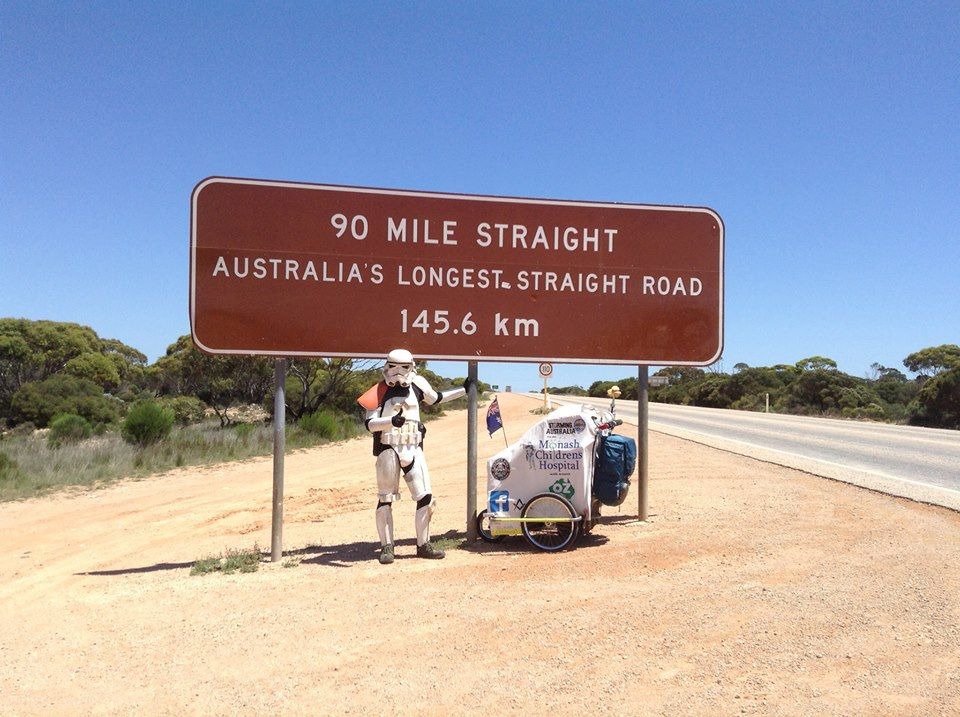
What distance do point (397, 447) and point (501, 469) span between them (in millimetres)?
1020

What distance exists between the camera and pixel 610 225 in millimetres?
7883

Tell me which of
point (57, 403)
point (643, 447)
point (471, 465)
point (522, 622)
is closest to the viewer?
point (522, 622)

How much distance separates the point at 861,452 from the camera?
1641 centimetres

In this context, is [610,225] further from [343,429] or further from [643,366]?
[343,429]

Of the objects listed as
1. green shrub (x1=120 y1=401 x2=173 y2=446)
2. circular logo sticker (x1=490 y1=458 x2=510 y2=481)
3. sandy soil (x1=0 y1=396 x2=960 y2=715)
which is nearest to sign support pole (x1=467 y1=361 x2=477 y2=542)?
sandy soil (x1=0 y1=396 x2=960 y2=715)

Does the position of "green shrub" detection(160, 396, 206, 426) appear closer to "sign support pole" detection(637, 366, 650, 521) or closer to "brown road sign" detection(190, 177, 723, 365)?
"brown road sign" detection(190, 177, 723, 365)

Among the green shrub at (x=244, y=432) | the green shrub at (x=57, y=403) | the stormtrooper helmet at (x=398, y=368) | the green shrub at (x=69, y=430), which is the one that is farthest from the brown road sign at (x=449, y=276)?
the green shrub at (x=57, y=403)

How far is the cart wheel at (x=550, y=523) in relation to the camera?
22.4 feet

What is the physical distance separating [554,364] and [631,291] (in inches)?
45.5

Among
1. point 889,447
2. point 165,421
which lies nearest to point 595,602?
Answer: point 889,447

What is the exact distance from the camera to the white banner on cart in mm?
6953

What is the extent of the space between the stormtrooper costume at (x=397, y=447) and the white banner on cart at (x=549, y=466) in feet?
2.21

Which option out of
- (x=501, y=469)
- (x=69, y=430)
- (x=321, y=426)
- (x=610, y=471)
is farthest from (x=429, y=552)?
(x=69, y=430)

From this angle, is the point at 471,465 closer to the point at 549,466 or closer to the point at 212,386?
the point at 549,466
